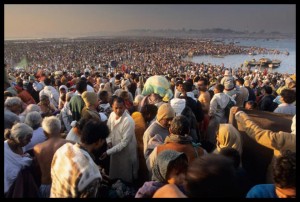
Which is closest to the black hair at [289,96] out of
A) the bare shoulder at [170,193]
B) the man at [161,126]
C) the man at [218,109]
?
the man at [218,109]

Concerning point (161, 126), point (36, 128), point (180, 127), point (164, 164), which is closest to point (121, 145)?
point (161, 126)

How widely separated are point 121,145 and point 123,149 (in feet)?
0.46

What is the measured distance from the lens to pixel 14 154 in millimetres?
3064

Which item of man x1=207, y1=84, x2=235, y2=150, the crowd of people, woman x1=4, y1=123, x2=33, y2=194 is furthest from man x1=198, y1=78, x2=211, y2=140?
woman x1=4, y1=123, x2=33, y2=194

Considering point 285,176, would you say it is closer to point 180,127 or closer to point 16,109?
point 180,127

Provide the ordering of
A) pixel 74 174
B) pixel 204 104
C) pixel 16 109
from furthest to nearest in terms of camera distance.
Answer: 1. pixel 204 104
2. pixel 16 109
3. pixel 74 174

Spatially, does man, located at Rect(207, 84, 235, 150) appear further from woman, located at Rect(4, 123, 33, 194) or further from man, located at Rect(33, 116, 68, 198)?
woman, located at Rect(4, 123, 33, 194)

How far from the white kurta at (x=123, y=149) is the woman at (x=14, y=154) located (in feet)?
3.95

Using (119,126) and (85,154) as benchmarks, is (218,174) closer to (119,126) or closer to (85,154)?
(85,154)

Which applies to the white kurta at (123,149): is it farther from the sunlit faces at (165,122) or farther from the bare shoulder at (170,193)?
the bare shoulder at (170,193)

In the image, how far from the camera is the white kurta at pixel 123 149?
4.09 meters
